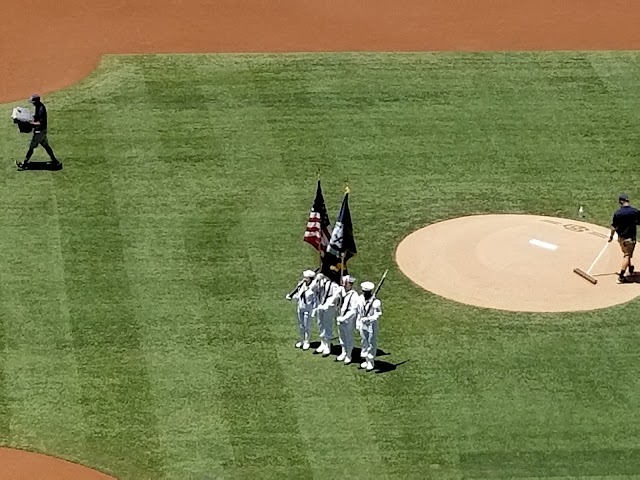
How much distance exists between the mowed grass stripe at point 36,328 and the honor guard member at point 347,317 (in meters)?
3.71

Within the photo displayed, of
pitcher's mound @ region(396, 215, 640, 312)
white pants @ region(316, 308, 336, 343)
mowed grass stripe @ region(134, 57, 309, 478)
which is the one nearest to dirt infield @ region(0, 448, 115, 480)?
mowed grass stripe @ region(134, 57, 309, 478)

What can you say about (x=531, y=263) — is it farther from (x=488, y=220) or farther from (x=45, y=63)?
(x=45, y=63)

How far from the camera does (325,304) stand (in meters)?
22.1

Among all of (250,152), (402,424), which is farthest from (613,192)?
(402,424)

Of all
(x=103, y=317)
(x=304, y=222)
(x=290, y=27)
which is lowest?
(x=290, y=27)

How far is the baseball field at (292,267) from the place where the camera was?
20516 mm

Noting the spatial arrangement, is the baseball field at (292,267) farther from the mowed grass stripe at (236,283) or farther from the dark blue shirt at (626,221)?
the dark blue shirt at (626,221)

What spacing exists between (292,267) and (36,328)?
4270 millimetres

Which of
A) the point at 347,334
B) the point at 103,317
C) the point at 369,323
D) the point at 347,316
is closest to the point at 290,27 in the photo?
the point at 103,317

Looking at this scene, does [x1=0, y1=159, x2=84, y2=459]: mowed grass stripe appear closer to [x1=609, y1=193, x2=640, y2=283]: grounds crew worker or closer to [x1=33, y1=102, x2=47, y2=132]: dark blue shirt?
[x1=33, y1=102, x2=47, y2=132]: dark blue shirt

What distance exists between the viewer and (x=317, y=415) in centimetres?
2097

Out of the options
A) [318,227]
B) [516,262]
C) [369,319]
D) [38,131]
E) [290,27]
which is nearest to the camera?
[369,319]

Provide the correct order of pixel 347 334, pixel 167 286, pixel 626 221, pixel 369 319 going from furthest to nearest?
pixel 167 286
pixel 626 221
pixel 347 334
pixel 369 319

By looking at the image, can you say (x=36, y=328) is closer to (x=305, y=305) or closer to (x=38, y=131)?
(x=305, y=305)
